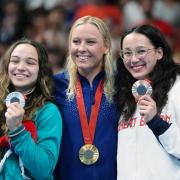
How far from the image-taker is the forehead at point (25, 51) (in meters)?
4.81

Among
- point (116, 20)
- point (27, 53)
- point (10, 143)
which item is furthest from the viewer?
point (116, 20)

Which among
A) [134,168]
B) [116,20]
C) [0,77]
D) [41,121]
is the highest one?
[116,20]

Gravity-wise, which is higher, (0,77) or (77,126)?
(0,77)

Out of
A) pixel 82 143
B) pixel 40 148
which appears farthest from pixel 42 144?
pixel 82 143

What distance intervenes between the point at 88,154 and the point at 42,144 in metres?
0.45

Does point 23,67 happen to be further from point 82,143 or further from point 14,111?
point 82,143

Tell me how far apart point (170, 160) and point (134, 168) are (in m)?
0.28

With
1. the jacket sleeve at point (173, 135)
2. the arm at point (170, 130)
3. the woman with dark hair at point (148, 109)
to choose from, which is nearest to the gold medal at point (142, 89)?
the woman with dark hair at point (148, 109)

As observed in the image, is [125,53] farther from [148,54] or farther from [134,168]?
[134,168]

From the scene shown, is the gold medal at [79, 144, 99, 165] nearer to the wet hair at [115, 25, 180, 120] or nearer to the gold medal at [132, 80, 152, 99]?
the wet hair at [115, 25, 180, 120]

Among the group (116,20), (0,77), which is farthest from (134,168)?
(116,20)

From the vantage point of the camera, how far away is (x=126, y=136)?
4734mm

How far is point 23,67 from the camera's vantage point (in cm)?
475

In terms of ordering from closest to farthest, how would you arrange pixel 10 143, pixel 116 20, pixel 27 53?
pixel 10 143 < pixel 27 53 < pixel 116 20
